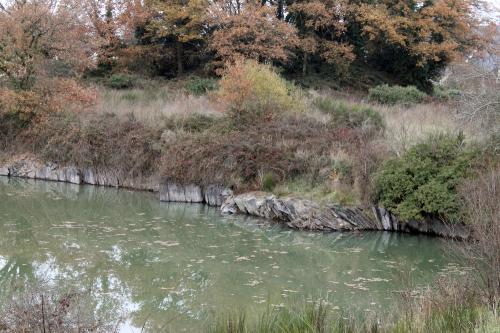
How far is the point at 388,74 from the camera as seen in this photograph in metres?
33.0

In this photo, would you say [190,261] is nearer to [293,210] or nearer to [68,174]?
[293,210]

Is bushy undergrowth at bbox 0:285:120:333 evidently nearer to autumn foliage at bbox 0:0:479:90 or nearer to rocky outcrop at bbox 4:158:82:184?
rocky outcrop at bbox 4:158:82:184

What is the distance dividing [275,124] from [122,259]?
26.0 feet

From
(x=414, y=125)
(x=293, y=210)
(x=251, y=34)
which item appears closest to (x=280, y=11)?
(x=251, y=34)

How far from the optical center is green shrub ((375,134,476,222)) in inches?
484

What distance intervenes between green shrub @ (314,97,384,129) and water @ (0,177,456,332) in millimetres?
5385

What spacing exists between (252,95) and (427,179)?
7.49m

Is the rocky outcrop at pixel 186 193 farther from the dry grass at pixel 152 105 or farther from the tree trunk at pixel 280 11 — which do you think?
the tree trunk at pixel 280 11

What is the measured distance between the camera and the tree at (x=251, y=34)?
27203 millimetres

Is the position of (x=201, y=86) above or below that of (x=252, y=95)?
below

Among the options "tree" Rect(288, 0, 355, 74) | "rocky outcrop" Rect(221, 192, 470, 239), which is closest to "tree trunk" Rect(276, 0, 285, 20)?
"tree" Rect(288, 0, 355, 74)

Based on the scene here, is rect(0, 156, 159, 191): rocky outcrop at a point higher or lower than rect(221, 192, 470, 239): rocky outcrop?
lower

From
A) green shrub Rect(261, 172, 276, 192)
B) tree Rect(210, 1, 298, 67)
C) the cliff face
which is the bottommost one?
the cliff face

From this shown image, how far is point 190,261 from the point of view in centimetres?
1058
